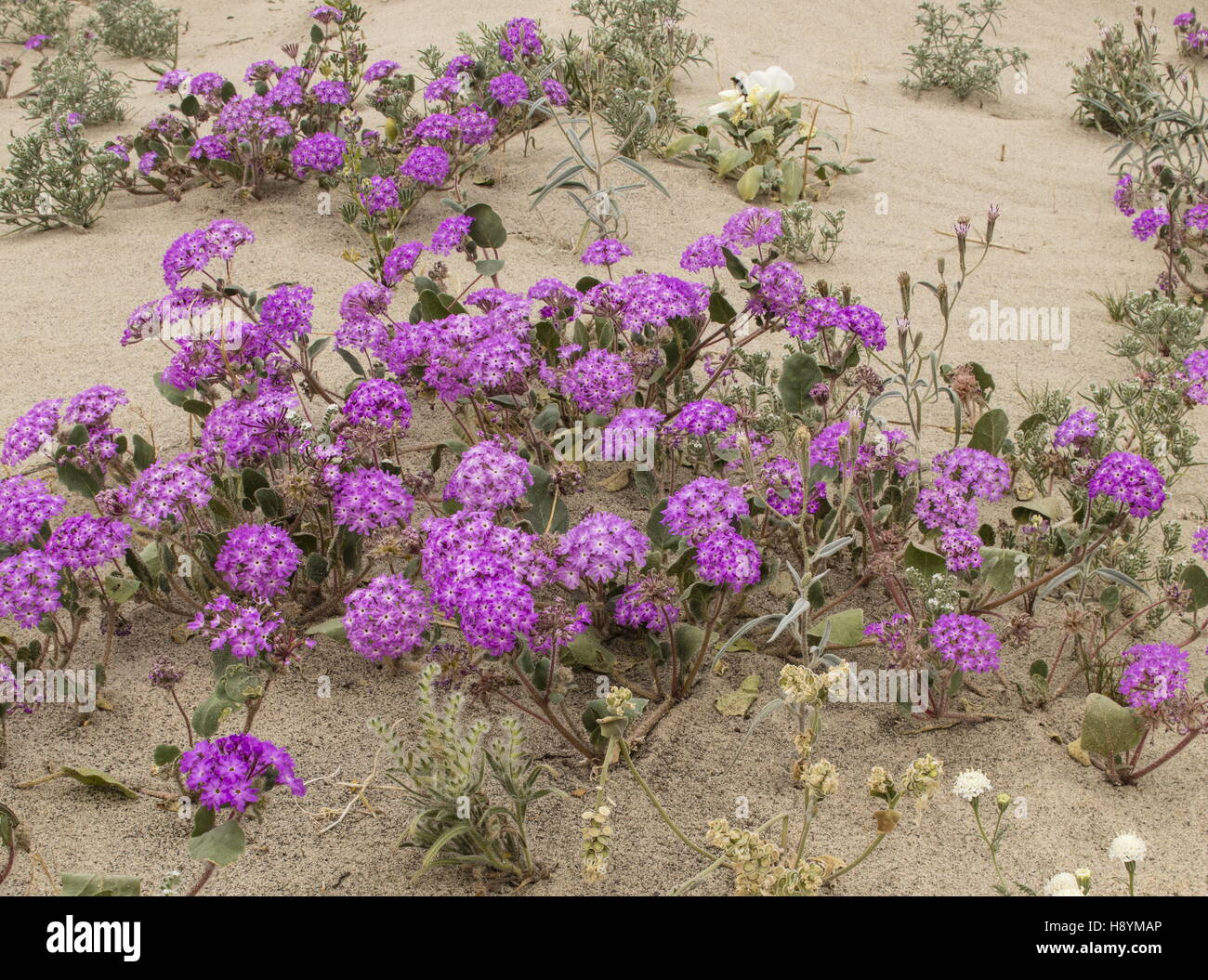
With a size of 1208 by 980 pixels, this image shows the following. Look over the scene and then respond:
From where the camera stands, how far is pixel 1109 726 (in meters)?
3.13

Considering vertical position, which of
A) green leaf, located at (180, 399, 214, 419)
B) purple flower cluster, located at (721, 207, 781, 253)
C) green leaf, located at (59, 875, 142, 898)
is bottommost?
green leaf, located at (59, 875, 142, 898)

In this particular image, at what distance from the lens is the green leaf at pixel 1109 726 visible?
3.11m

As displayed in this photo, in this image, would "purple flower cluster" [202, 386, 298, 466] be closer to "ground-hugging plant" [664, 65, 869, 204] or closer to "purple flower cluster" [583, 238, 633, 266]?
"purple flower cluster" [583, 238, 633, 266]

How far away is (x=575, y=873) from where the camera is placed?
2.97 metres

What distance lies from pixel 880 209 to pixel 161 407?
4087mm

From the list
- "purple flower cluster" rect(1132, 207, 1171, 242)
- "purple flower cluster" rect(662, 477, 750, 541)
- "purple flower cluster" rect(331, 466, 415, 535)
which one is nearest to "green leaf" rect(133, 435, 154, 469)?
"purple flower cluster" rect(331, 466, 415, 535)

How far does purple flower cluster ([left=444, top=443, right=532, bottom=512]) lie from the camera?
3168mm

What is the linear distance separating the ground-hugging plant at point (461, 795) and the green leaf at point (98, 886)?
0.62m

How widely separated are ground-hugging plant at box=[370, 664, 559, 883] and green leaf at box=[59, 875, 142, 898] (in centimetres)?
62

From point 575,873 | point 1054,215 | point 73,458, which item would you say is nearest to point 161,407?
point 73,458

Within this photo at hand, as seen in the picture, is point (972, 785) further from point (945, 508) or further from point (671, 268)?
point (671, 268)

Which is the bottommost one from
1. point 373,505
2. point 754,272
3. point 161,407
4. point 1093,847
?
point 161,407

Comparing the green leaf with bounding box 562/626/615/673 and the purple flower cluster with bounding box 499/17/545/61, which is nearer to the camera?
the green leaf with bounding box 562/626/615/673

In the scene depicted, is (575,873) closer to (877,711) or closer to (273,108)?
(877,711)
